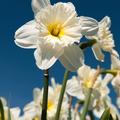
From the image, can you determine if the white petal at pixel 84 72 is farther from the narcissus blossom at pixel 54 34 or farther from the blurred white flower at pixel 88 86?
the narcissus blossom at pixel 54 34

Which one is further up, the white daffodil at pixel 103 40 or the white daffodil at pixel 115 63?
the white daffodil at pixel 103 40

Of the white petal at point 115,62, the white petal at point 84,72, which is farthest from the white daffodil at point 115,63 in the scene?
the white petal at point 84,72

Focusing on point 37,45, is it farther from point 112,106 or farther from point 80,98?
point 112,106

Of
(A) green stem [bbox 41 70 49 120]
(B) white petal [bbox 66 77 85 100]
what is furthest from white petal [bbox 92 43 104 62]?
(B) white petal [bbox 66 77 85 100]

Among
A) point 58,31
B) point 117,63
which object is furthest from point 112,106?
point 58,31

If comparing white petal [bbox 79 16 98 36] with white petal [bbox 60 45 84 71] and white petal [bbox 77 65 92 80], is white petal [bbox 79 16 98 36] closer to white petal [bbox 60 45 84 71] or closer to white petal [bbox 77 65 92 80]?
white petal [bbox 60 45 84 71]

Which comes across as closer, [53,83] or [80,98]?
[80,98]
